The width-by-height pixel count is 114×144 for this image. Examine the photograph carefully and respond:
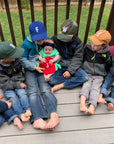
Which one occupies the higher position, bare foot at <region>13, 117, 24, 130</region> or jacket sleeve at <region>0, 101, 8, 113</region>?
jacket sleeve at <region>0, 101, 8, 113</region>

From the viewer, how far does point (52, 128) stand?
66.9 inches

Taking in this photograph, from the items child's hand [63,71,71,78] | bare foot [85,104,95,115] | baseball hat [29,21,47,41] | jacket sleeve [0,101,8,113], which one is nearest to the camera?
jacket sleeve [0,101,8,113]

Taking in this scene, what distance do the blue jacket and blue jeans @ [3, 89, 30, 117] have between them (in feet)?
1.36

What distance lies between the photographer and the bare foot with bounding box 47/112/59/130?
168 cm

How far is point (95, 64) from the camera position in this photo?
2373 millimetres

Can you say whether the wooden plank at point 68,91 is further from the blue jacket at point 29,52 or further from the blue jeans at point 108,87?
the blue jacket at point 29,52

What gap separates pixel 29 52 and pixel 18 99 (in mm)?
795

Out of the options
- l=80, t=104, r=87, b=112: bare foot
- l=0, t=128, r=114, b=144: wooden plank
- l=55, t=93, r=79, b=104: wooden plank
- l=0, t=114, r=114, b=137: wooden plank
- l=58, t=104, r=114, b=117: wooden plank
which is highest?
l=80, t=104, r=87, b=112: bare foot

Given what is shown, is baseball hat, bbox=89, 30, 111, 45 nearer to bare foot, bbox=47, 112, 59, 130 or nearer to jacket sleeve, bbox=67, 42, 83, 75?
jacket sleeve, bbox=67, 42, 83, 75

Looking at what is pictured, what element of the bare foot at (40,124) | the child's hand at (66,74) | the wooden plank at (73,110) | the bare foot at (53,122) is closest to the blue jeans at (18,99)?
the bare foot at (40,124)

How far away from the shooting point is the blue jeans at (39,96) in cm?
189

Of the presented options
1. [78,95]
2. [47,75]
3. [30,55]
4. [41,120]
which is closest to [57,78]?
[47,75]

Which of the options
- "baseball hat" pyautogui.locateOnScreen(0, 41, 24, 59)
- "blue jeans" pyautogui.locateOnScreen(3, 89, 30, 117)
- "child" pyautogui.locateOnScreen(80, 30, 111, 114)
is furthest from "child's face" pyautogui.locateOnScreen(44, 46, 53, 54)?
"blue jeans" pyautogui.locateOnScreen(3, 89, 30, 117)

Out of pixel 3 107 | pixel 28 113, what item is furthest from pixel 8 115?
Result: pixel 28 113
